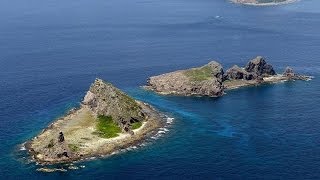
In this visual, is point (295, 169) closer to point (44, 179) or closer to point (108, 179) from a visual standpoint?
point (108, 179)

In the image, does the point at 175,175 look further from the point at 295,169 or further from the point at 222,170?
the point at 295,169

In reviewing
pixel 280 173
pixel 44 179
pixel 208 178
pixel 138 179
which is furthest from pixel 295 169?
pixel 44 179

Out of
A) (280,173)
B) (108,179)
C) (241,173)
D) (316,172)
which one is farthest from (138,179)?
(316,172)

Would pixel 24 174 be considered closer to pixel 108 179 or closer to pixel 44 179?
pixel 44 179

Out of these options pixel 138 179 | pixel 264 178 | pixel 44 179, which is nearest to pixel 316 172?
pixel 264 178

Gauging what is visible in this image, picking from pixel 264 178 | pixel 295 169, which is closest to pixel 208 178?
pixel 264 178

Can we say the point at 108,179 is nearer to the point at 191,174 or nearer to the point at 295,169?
the point at 191,174
